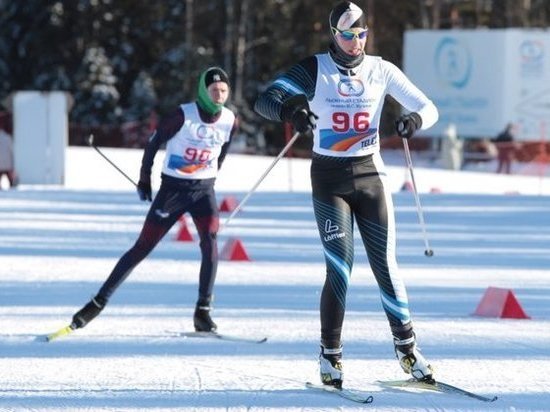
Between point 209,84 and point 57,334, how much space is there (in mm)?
1773

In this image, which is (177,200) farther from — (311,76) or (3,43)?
(3,43)

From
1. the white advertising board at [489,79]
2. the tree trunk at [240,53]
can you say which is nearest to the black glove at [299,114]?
the white advertising board at [489,79]

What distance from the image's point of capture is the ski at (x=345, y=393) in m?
6.86

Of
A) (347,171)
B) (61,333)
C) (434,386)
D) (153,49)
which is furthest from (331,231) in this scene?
(153,49)

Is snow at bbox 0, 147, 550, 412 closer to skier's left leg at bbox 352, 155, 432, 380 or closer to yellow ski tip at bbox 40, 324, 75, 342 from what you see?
yellow ski tip at bbox 40, 324, 75, 342

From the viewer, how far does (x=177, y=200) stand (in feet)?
30.0

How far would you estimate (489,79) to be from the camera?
42156 mm

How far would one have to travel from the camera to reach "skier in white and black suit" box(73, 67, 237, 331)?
29.9 feet

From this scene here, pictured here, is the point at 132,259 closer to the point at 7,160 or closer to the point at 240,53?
the point at 7,160

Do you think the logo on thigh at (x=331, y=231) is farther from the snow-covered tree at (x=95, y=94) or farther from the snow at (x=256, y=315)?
the snow-covered tree at (x=95, y=94)

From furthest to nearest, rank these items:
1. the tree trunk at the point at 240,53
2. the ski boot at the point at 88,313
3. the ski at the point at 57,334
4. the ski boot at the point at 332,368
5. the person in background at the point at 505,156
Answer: the tree trunk at the point at 240,53 < the person in background at the point at 505,156 < the ski boot at the point at 88,313 < the ski at the point at 57,334 < the ski boot at the point at 332,368

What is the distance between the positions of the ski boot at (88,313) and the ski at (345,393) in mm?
2123

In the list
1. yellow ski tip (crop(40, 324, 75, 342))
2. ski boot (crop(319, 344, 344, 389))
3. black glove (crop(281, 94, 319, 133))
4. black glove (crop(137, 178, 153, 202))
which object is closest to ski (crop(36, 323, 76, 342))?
yellow ski tip (crop(40, 324, 75, 342))

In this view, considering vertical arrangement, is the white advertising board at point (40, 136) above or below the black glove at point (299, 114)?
below
